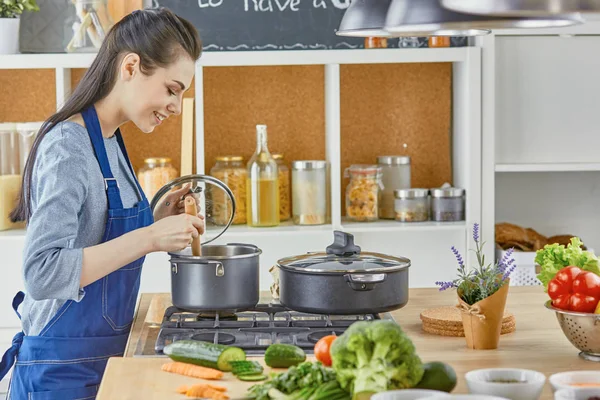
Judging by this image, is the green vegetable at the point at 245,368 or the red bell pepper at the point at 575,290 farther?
the red bell pepper at the point at 575,290

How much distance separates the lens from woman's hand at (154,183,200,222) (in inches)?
108

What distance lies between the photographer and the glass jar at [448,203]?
12.9 feet

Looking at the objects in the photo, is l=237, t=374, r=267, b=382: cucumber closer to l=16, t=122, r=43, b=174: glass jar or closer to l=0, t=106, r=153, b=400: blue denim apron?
l=0, t=106, r=153, b=400: blue denim apron

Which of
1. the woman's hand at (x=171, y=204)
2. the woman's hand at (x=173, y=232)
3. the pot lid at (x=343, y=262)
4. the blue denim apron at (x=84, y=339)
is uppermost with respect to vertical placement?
the woman's hand at (x=171, y=204)

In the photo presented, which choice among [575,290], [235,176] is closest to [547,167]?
[235,176]

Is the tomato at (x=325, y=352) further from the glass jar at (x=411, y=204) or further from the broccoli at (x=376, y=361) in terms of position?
the glass jar at (x=411, y=204)

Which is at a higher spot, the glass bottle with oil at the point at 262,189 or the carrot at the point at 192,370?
the glass bottle with oil at the point at 262,189

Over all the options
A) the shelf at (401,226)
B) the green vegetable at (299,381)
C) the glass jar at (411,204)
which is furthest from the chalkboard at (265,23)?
the green vegetable at (299,381)

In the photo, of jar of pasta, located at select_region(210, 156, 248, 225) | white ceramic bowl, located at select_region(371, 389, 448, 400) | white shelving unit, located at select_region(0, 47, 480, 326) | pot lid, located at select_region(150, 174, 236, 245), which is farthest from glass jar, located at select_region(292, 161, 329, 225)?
white ceramic bowl, located at select_region(371, 389, 448, 400)

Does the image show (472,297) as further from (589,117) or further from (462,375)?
(589,117)

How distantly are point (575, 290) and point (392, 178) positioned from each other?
2.04m

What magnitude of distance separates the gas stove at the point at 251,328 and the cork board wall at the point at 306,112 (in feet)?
5.53

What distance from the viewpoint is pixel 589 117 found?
13.1 feet

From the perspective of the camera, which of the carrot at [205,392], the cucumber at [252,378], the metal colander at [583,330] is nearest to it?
the carrot at [205,392]
